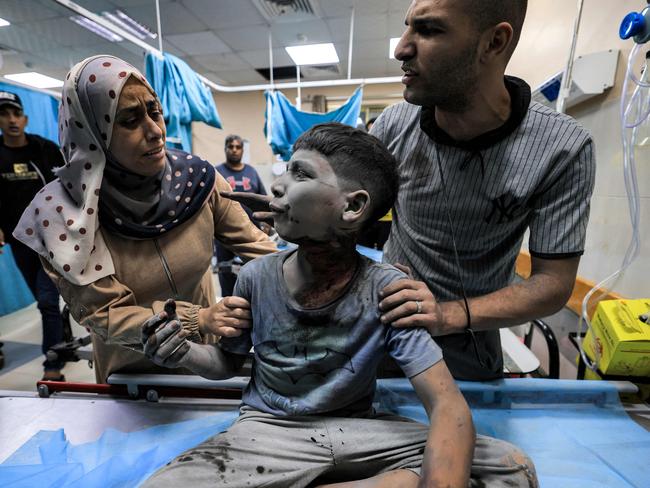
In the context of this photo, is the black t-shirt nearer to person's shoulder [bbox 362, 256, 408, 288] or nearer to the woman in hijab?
the woman in hijab

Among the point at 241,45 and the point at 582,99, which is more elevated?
the point at 241,45

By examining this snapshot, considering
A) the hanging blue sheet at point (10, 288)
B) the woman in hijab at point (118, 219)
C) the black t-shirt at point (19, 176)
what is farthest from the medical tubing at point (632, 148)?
the hanging blue sheet at point (10, 288)

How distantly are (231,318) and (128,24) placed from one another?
523 cm

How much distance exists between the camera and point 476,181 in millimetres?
955

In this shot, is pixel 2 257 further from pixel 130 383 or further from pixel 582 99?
pixel 582 99

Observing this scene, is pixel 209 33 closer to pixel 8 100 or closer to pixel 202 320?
pixel 8 100

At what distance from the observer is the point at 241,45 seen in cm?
519

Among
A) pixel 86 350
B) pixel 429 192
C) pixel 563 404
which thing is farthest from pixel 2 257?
pixel 563 404

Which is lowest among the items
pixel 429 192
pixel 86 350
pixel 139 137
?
pixel 86 350

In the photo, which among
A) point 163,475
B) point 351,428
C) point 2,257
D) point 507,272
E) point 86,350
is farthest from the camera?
point 2,257

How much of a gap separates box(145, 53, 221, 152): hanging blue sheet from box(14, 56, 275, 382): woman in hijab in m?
1.70

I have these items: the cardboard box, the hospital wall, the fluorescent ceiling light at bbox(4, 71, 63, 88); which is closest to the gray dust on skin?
the cardboard box

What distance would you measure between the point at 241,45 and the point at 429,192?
5265 mm

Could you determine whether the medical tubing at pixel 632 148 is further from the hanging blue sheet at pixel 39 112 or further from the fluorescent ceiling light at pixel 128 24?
the hanging blue sheet at pixel 39 112
